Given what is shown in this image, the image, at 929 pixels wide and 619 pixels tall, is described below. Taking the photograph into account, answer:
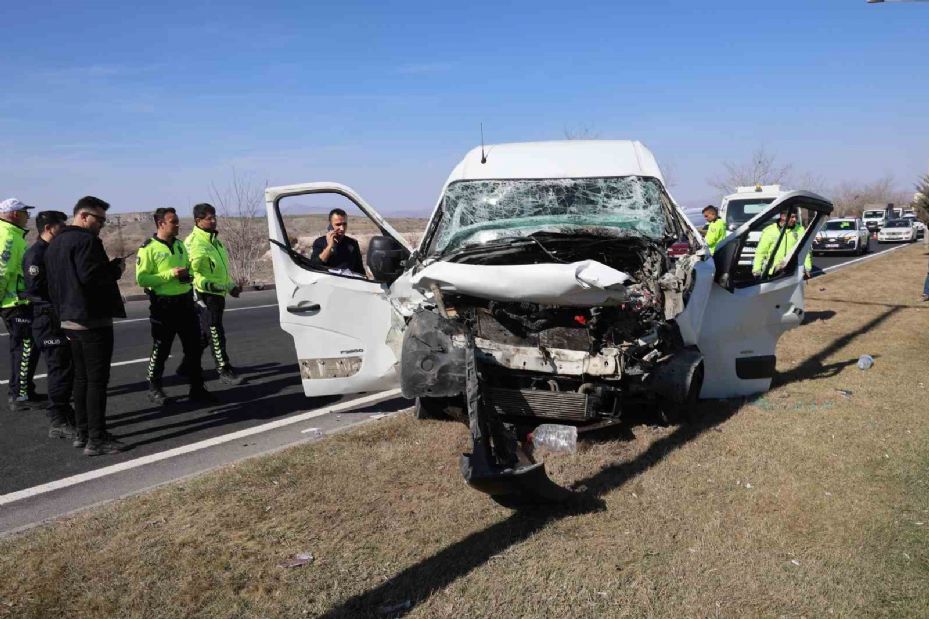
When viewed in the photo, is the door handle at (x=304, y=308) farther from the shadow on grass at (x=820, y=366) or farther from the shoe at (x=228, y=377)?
the shadow on grass at (x=820, y=366)

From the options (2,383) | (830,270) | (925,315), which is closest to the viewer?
(2,383)

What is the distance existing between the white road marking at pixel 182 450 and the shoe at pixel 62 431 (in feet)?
3.08

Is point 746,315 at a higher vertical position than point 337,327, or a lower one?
lower

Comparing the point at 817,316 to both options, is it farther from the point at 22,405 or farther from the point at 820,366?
the point at 22,405

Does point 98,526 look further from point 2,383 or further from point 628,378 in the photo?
point 2,383

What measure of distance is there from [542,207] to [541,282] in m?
1.78

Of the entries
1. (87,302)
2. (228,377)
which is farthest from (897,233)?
(87,302)

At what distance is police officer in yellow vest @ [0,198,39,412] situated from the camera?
6.98 meters

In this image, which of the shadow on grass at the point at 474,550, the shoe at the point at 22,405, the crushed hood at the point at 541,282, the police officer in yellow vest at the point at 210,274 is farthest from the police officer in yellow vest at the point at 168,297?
the shadow on grass at the point at 474,550

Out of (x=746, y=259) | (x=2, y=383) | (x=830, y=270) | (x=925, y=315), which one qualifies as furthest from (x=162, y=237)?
(x=830, y=270)

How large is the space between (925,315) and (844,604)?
10.0 m

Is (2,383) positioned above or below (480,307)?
below

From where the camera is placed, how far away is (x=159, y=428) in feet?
20.9

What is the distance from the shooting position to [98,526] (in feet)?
13.2
